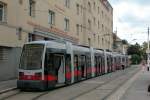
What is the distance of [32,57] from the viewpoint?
22.2 metres

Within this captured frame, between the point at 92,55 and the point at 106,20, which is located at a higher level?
the point at 106,20

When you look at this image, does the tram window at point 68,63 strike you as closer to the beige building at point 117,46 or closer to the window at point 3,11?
the window at point 3,11

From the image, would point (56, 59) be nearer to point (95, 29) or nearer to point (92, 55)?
point (92, 55)

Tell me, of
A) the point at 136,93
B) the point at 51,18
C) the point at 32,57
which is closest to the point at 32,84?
the point at 32,57

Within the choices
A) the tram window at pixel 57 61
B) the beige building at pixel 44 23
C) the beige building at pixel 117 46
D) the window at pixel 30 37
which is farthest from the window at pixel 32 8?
the beige building at pixel 117 46

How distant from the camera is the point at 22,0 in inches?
1264

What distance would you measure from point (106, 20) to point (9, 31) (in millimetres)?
52063

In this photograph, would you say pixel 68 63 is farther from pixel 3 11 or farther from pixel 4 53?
pixel 3 11

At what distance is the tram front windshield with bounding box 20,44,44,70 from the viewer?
22062 millimetres

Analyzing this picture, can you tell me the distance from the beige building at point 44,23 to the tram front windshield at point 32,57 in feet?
20.7

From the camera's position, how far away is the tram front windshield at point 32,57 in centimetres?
2206

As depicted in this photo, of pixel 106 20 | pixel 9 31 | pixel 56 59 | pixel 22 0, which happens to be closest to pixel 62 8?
pixel 22 0

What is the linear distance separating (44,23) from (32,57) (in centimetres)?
1554

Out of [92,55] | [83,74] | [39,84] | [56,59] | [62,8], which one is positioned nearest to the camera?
[39,84]
